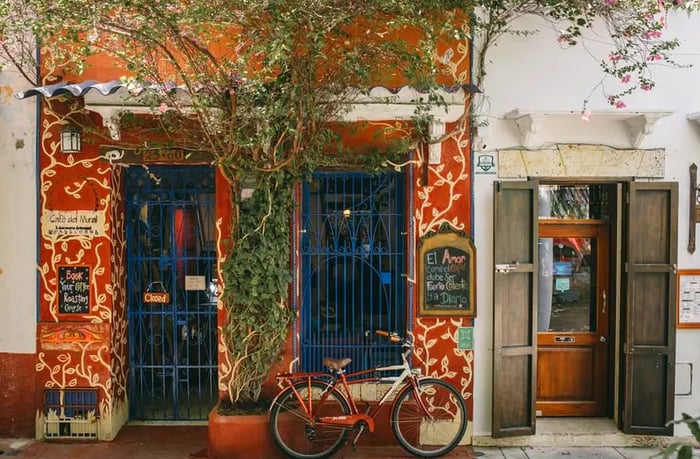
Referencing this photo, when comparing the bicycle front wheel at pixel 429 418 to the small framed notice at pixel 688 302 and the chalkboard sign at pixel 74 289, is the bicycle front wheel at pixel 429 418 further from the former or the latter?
the chalkboard sign at pixel 74 289

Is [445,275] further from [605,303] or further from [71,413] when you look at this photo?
[71,413]

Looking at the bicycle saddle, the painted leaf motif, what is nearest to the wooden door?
the painted leaf motif

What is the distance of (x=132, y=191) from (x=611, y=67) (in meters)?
5.44

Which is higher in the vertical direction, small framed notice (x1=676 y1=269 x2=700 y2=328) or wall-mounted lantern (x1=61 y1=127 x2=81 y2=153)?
wall-mounted lantern (x1=61 y1=127 x2=81 y2=153)

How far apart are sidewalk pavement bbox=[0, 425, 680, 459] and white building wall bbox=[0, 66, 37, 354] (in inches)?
40.1

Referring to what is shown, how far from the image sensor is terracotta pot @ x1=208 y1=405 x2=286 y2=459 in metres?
6.02

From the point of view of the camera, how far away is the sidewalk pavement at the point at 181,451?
20.6ft

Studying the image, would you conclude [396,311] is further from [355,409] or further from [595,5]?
[595,5]

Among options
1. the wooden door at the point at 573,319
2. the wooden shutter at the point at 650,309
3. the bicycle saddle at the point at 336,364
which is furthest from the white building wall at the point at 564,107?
the bicycle saddle at the point at 336,364

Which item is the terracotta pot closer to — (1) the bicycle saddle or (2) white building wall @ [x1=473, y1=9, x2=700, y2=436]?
(1) the bicycle saddle

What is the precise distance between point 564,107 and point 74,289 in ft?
18.4

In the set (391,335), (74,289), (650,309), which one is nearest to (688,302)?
(650,309)

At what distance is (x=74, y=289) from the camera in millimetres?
6633

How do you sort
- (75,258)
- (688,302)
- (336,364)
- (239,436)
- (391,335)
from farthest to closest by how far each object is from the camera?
1. (688,302)
2. (75,258)
3. (391,335)
4. (336,364)
5. (239,436)
